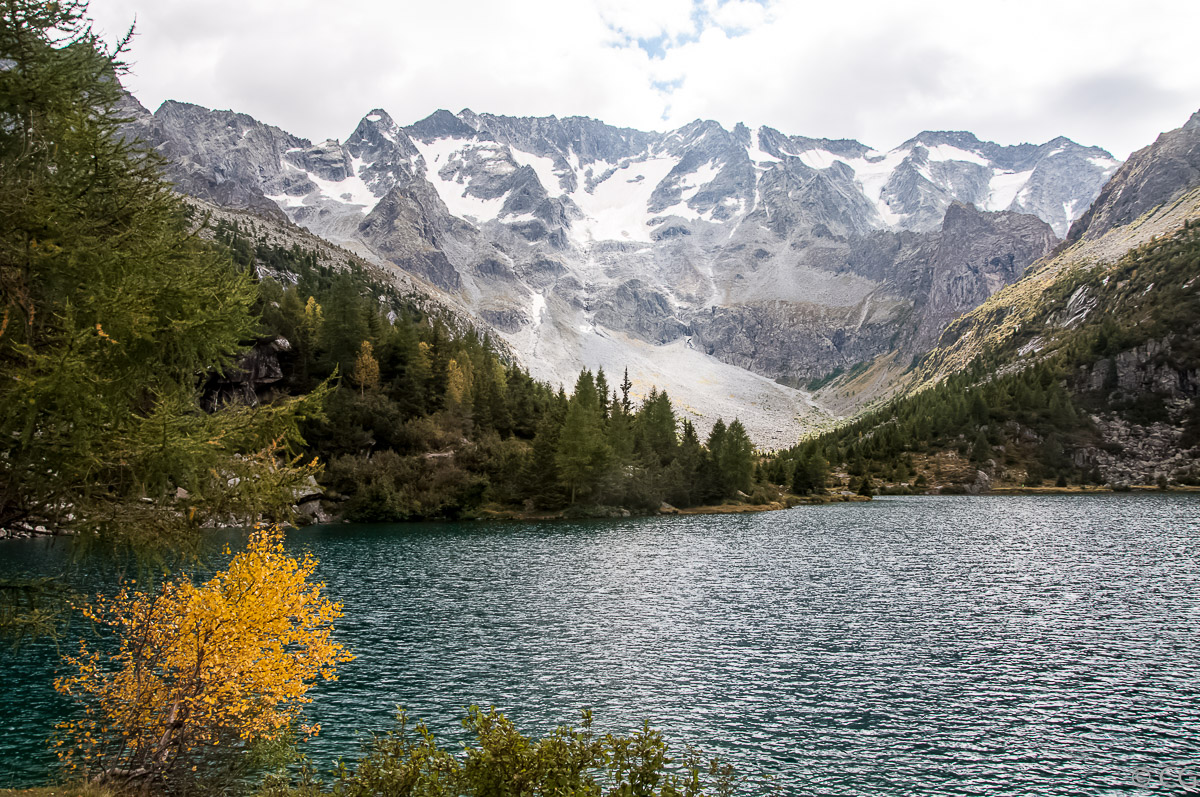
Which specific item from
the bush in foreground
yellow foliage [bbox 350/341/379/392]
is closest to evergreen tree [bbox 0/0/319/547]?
the bush in foreground

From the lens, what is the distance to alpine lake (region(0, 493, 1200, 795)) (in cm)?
2400

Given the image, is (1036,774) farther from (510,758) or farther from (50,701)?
(50,701)

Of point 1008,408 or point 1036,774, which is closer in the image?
point 1036,774

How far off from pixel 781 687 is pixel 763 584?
79.4 ft

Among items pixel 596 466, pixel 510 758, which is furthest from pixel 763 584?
pixel 596 466

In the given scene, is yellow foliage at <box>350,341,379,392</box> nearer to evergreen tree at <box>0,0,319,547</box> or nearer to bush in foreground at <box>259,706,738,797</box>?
evergreen tree at <box>0,0,319,547</box>

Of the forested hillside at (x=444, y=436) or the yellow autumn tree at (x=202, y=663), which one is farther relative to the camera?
the forested hillside at (x=444, y=436)

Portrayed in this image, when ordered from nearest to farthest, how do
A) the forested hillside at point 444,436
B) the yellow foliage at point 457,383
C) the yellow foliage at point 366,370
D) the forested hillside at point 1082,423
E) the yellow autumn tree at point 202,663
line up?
1. the yellow autumn tree at point 202,663
2. the forested hillside at point 444,436
3. the yellow foliage at point 366,370
4. the yellow foliage at point 457,383
5. the forested hillside at point 1082,423

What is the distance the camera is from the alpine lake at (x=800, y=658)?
78.7 feet

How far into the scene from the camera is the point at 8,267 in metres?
13.2

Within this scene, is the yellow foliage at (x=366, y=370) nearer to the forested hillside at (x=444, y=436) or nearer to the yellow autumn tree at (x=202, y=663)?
the forested hillside at (x=444, y=436)

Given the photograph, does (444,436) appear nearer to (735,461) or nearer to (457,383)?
(457,383)

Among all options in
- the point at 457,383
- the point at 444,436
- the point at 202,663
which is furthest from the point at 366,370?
the point at 202,663

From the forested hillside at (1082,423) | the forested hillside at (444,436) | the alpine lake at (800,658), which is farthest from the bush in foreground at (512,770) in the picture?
the forested hillside at (1082,423)
